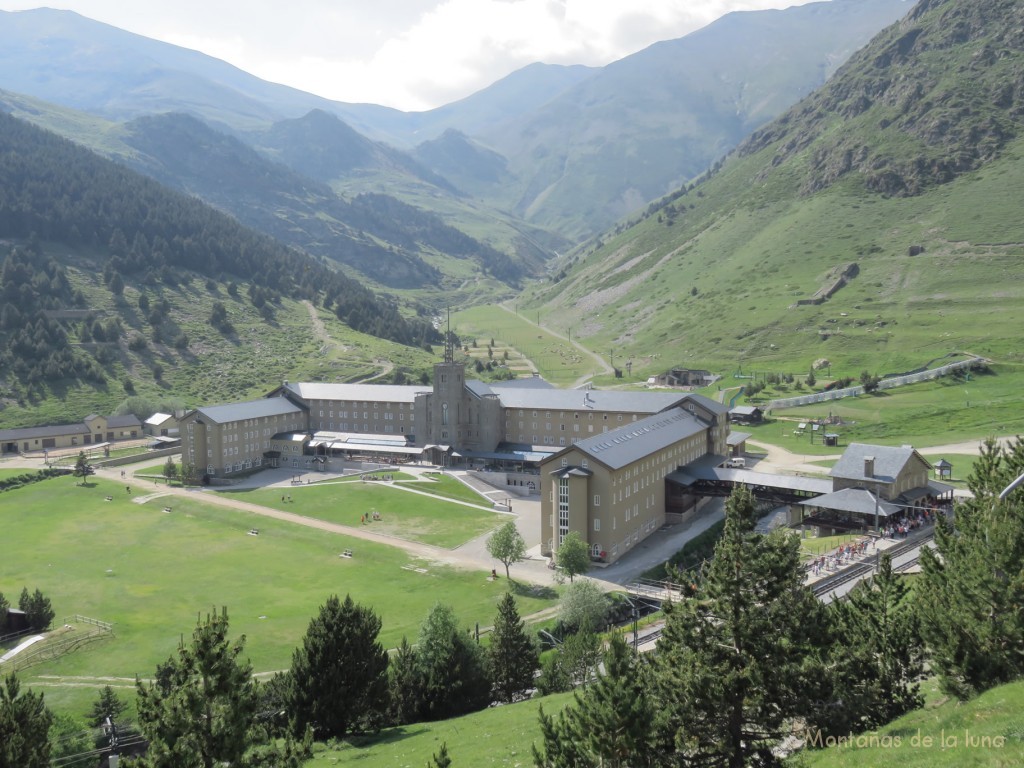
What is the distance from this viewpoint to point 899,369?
141 metres

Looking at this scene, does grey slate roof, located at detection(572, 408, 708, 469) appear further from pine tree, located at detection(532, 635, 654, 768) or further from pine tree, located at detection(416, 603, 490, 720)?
pine tree, located at detection(532, 635, 654, 768)

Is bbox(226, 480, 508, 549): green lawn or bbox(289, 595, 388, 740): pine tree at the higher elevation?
bbox(289, 595, 388, 740): pine tree

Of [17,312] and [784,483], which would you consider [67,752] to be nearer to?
[784,483]

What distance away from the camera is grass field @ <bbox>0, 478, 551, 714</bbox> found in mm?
51656

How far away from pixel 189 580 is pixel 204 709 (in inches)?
1999

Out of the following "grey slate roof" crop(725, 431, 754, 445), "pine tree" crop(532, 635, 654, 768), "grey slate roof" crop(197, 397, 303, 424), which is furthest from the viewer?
"grey slate roof" crop(197, 397, 303, 424)

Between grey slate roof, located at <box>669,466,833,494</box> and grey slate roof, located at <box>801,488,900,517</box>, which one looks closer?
grey slate roof, located at <box>801,488,900,517</box>

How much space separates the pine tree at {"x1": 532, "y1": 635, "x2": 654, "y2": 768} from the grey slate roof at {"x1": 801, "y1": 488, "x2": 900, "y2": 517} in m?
59.1

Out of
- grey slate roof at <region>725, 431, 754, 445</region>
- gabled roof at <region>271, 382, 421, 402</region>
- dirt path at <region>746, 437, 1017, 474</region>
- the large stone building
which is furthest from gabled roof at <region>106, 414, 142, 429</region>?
dirt path at <region>746, 437, 1017, 474</region>

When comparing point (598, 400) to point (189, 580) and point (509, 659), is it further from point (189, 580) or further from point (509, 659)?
point (509, 659)

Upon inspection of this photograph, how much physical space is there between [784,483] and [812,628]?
62.2 m

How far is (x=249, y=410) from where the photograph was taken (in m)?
119

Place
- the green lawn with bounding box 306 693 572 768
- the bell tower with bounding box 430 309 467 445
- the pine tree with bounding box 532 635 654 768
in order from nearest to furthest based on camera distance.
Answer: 1. the pine tree with bounding box 532 635 654 768
2. the green lawn with bounding box 306 693 572 768
3. the bell tower with bounding box 430 309 467 445

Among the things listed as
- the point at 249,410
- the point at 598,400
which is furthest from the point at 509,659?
the point at 249,410
